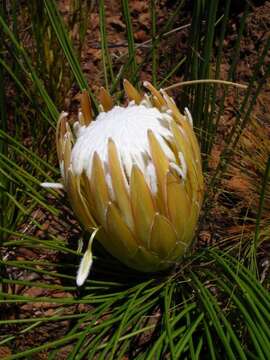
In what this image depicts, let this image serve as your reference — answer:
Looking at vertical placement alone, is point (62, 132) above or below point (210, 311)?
above

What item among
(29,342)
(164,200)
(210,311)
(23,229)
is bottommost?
(29,342)

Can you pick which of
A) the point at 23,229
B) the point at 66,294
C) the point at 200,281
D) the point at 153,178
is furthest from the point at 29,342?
the point at 153,178

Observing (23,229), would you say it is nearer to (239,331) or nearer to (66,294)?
(66,294)

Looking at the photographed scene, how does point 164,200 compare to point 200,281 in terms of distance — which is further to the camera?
point 200,281

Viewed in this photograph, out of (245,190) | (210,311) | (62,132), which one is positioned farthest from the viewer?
(245,190)
